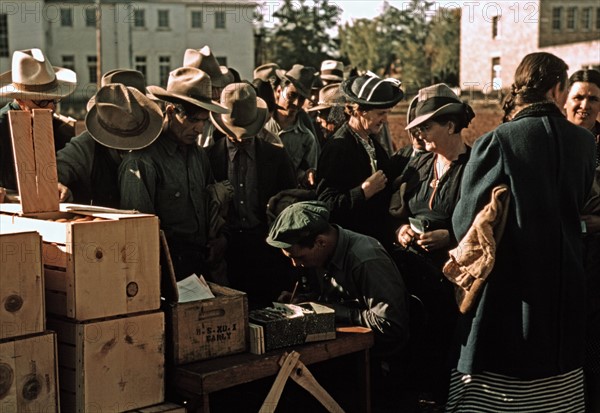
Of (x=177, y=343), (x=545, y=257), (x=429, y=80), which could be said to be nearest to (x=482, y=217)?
(x=545, y=257)

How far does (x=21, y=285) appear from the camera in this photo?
3.58 m

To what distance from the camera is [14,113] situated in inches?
157

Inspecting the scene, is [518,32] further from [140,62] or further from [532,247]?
[532,247]

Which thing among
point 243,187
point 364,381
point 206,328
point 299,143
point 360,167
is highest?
point 299,143

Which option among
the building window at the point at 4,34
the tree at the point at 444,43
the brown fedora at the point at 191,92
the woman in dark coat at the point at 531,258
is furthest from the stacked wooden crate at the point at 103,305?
the tree at the point at 444,43

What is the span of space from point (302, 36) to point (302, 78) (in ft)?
Answer: 190

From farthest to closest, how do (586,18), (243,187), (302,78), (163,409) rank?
(586,18), (302,78), (243,187), (163,409)

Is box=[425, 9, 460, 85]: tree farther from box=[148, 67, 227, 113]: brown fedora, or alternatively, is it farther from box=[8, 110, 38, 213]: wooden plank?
box=[8, 110, 38, 213]: wooden plank

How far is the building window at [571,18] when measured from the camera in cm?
4700

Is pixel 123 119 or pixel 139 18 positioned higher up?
pixel 139 18

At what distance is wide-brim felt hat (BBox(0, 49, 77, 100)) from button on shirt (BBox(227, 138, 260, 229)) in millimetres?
1234

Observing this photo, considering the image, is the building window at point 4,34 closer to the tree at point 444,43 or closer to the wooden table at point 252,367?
the tree at point 444,43

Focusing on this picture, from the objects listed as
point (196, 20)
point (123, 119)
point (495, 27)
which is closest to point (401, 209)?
point (123, 119)

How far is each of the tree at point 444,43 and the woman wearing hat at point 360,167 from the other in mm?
66523
